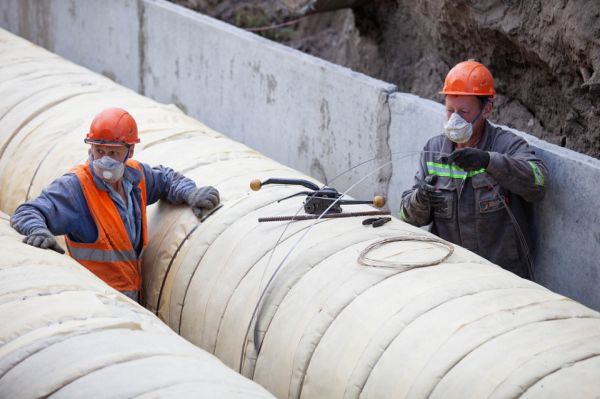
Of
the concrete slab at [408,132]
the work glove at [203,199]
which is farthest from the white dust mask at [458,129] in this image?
the work glove at [203,199]

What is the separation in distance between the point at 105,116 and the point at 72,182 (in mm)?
434

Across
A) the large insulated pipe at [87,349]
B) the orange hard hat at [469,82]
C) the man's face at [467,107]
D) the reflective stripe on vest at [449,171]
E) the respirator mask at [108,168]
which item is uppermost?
the orange hard hat at [469,82]

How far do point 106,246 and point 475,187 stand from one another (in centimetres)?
217

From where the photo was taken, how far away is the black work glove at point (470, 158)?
5.46m

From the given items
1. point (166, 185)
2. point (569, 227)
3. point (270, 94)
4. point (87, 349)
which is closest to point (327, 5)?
point (270, 94)

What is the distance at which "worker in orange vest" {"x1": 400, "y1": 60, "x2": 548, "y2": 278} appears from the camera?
5727mm

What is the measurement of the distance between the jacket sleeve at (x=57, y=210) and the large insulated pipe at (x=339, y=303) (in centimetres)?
60

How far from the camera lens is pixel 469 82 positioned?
580cm

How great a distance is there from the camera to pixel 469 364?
4.24 meters

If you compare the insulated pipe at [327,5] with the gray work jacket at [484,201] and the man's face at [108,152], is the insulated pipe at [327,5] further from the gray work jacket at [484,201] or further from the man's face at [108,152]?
the man's face at [108,152]

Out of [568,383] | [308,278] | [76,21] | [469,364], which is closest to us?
[568,383]

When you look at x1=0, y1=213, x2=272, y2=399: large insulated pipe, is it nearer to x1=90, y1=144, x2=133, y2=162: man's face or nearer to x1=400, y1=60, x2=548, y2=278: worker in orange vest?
x1=90, y1=144, x2=133, y2=162: man's face

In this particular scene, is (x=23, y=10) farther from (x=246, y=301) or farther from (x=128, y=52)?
(x=246, y=301)

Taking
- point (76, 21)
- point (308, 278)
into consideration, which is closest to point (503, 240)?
point (308, 278)
